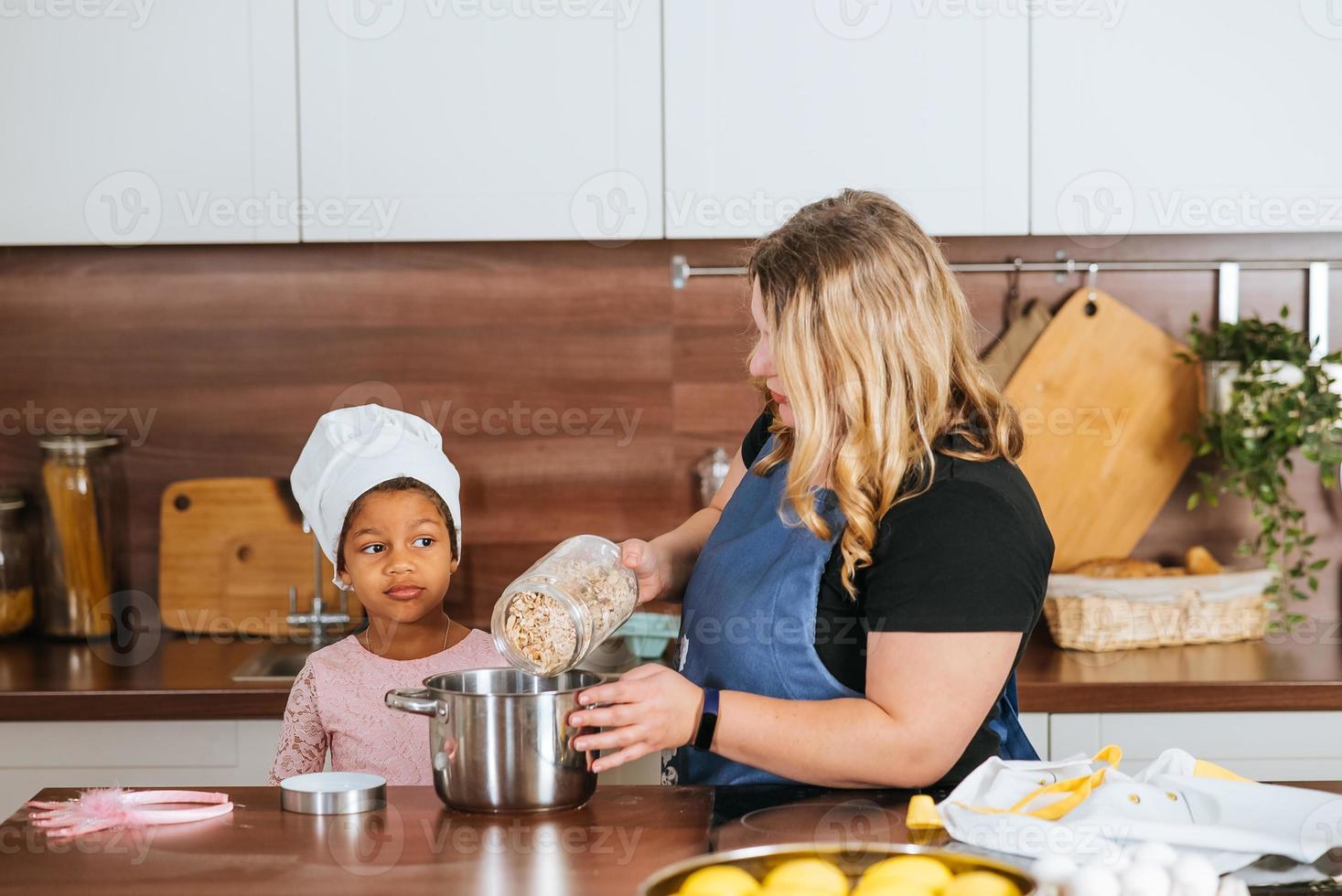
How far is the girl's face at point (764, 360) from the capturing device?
1238 millimetres

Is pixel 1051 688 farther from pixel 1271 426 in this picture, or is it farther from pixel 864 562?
pixel 864 562

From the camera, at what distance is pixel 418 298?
2.37 meters

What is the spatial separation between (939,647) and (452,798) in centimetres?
41

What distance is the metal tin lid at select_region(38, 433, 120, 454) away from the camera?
226 cm

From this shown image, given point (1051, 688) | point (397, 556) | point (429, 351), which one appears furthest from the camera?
point (429, 351)

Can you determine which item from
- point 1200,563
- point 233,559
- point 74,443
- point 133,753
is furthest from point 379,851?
point 1200,563

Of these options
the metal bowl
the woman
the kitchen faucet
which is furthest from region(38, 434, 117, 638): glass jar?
the metal bowl

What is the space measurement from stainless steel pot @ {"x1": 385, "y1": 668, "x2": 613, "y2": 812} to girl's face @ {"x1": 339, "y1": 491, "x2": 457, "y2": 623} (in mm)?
376

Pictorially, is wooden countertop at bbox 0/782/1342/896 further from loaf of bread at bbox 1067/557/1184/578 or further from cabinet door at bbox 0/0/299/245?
cabinet door at bbox 0/0/299/245

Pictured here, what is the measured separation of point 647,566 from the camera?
1346 millimetres

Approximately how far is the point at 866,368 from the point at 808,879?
0.52m

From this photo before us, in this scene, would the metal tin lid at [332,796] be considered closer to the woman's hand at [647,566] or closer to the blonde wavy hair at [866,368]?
the woman's hand at [647,566]

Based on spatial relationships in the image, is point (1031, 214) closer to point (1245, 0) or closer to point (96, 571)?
point (1245, 0)

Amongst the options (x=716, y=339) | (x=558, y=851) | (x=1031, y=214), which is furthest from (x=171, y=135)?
(x=558, y=851)
